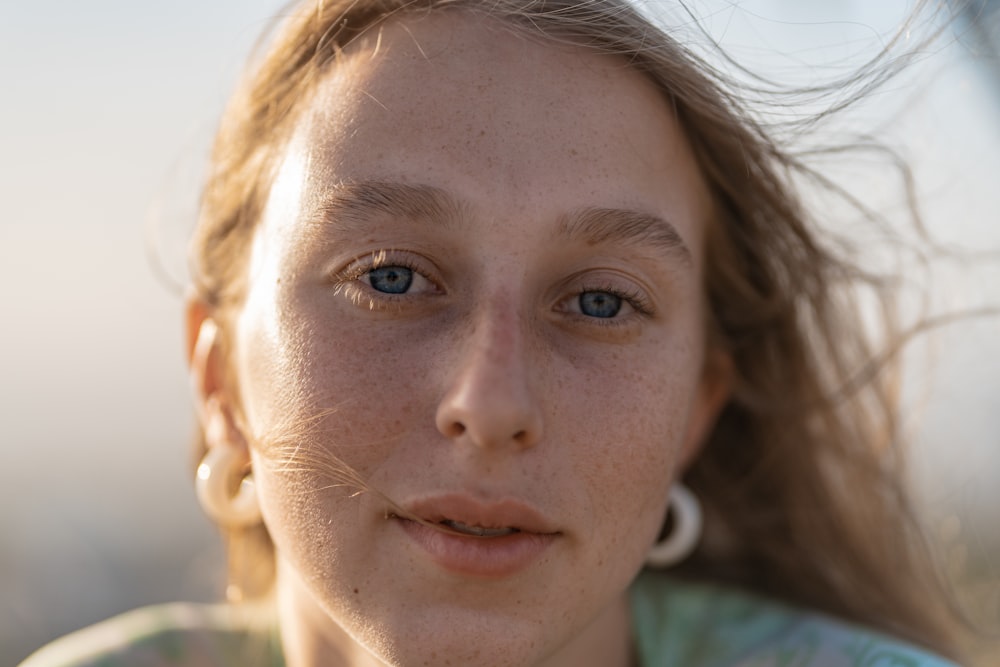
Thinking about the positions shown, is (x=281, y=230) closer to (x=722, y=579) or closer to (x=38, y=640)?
(x=722, y=579)

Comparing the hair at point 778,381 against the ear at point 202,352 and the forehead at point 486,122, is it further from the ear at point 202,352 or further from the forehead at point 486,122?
the forehead at point 486,122

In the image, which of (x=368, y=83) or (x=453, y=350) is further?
(x=368, y=83)

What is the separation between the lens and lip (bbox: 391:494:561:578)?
1640 mm

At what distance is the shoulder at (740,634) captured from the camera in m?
2.29

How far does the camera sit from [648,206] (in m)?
1.89

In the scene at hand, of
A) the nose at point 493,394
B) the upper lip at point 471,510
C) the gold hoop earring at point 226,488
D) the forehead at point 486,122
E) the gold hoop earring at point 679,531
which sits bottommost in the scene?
the gold hoop earring at point 679,531

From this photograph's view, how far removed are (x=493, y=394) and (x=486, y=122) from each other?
1.59 feet

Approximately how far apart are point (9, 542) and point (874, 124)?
3.81 metres

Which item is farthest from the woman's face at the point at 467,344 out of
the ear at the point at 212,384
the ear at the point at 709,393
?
the ear at the point at 709,393

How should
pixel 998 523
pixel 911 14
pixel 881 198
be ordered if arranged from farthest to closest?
pixel 998 523
pixel 881 198
pixel 911 14

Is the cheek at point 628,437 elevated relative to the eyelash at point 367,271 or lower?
lower

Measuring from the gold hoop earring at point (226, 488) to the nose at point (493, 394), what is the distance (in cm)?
70

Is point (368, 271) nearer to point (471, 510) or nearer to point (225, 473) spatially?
point (471, 510)

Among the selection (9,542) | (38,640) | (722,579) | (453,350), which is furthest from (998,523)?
(9,542)
